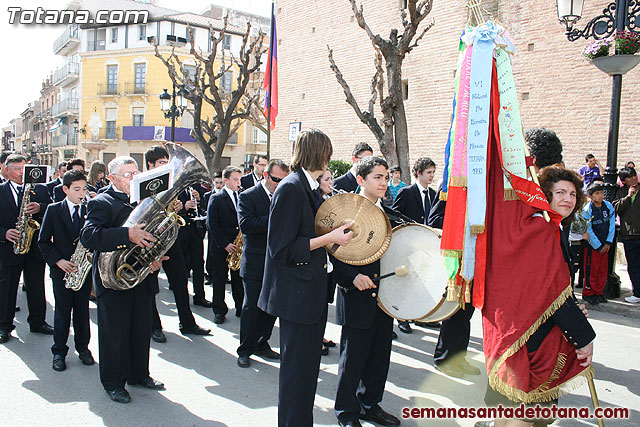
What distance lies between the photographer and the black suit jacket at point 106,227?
4.01m

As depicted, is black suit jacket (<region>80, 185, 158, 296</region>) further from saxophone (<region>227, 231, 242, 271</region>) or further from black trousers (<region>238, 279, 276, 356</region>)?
saxophone (<region>227, 231, 242, 271</region>)

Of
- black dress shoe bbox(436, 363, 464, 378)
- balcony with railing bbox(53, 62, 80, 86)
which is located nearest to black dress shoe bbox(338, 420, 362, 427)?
black dress shoe bbox(436, 363, 464, 378)

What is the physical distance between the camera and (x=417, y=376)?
5.04m

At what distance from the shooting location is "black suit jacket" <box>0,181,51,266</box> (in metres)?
6.06

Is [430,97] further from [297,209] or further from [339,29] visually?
[297,209]

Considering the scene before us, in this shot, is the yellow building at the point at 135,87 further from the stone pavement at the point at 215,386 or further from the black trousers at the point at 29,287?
the stone pavement at the point at 215,386

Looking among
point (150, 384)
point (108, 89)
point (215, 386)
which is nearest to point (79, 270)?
point (150, 384)

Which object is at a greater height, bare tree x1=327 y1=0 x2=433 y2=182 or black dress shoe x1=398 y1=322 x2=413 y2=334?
bare tree x1=327 y1=0 x2=433 y2=182

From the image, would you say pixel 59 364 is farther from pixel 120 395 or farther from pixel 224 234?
pixel 224 234

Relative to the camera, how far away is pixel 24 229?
603 centimetres

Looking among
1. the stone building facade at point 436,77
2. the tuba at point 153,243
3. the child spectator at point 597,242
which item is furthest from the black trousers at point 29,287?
→ the stone building facade at point 436,77

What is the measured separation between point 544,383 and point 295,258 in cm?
157

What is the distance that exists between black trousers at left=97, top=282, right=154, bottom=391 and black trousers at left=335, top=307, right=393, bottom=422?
1.86 m

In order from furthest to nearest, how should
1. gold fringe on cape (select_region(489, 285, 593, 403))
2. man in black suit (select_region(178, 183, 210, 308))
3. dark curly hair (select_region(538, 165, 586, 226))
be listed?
man in black suit (select_region(178, 183, 210, 308)), dark curly hair (select_region(538, 165, 586, 226)), gold fringe on cape (select_region(489, 285, 593, 403))
